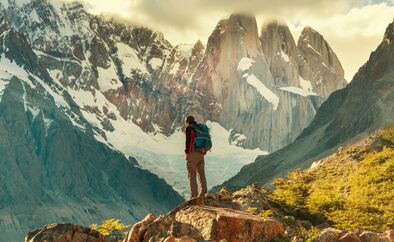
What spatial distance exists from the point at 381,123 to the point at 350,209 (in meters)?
155

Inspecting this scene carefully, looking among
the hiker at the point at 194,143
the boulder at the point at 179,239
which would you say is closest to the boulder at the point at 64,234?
the boulder at the point at 179,239

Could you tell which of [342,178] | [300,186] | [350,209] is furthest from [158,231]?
[342,178]

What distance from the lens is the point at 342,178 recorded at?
207ft

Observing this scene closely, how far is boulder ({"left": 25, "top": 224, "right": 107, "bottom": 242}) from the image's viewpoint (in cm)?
2480

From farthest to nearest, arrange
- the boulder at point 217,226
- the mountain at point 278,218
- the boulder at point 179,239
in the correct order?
1. the mountain at point 278,218
2. the boulder at point 217,226
3. the boulder at point 179,239

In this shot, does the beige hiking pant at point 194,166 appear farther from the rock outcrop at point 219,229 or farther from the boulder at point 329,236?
the boulder at point 329,236

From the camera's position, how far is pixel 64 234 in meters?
25.0

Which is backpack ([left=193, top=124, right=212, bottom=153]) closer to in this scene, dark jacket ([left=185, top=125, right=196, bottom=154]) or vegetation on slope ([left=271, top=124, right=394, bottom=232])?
dark jacket ([left=185, top=125, right=196, bottom=154])

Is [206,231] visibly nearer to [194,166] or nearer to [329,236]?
[329,236]

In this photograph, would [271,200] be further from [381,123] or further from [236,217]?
[381,123]

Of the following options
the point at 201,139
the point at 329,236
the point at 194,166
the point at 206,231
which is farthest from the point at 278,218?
the point at 329,236

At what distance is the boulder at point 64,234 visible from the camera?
976 inches

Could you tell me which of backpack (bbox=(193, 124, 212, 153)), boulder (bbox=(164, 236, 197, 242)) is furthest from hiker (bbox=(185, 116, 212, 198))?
boulder (bbox=(164, 236, 197, 242))

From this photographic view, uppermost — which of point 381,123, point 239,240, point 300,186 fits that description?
point 381,123
